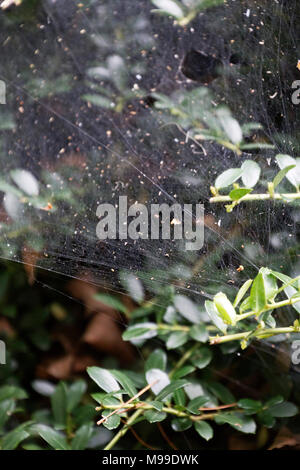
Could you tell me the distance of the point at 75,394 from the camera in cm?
93

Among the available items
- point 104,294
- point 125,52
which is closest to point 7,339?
point 104,294

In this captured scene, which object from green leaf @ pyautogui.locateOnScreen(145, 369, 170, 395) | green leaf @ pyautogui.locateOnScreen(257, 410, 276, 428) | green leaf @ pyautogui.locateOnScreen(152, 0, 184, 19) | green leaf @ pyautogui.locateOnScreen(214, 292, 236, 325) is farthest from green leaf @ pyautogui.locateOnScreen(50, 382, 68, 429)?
green leaf @ pyautogui.locateOnScreen(152, 0, 184, 19)

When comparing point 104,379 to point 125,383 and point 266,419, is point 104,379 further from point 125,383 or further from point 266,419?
point 266,419

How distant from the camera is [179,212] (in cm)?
75

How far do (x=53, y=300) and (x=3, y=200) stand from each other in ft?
1.20

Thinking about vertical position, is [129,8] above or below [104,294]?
above

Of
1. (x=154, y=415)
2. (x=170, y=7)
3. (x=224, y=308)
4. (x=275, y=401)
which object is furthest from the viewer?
(x=170, y=7)

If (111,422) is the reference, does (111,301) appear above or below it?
above

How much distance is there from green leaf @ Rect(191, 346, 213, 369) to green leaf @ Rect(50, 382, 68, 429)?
0.88 feet

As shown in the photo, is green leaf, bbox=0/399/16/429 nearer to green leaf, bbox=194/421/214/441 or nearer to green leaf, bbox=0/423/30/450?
green leaf, bbox=0/423/30/450

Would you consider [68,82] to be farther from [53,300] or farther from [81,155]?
[53,300]

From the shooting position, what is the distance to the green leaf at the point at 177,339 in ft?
2.66

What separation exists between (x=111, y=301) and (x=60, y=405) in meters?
0.22

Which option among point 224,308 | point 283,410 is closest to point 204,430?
point 283,410
